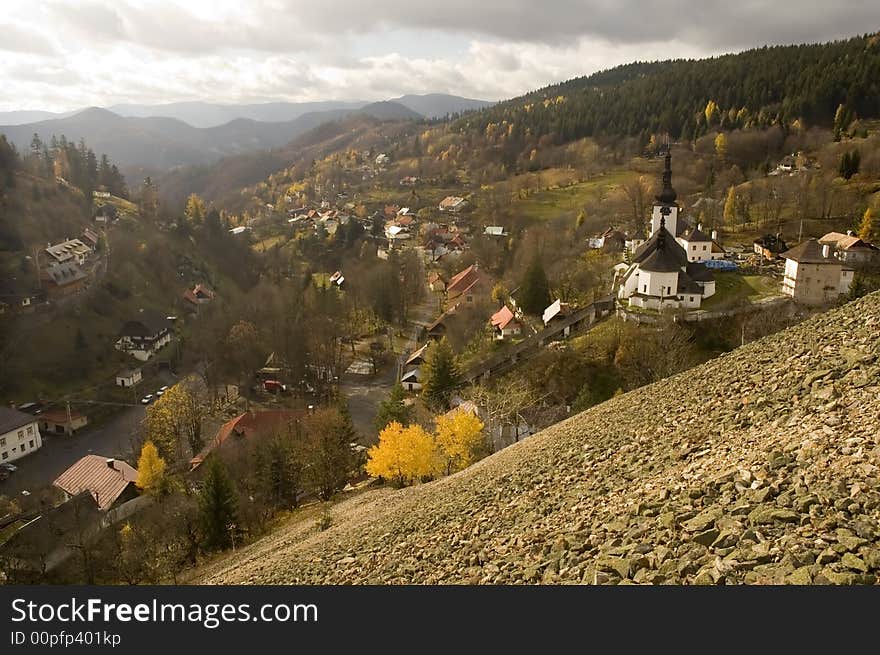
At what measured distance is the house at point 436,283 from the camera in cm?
7031

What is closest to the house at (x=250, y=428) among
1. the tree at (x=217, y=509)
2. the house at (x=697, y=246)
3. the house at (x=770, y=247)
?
the tree at (x=217, y=509)

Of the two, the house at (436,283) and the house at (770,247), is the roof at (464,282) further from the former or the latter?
the house at (770,247)

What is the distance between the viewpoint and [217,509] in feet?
82.0

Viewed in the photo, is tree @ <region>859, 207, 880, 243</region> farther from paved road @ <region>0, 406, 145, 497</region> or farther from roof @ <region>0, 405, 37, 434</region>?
roof @ <region>0, 405, 37, 434</region>

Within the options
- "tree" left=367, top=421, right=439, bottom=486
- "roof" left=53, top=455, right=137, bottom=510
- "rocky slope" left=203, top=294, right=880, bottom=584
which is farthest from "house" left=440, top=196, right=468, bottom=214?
"rocky slope" left=203, top=294, right=880, bottom=584

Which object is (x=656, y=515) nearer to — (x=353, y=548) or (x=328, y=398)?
(x=353, y=548)

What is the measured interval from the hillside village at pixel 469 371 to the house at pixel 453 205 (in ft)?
4.09

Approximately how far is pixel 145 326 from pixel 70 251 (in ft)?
59.3

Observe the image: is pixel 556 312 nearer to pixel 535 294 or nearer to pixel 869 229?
pixel 535 294

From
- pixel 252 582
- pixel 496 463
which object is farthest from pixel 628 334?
pixel 252 582

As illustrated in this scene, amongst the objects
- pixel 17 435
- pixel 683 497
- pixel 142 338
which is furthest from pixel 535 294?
pixel 142 338

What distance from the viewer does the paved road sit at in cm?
3822

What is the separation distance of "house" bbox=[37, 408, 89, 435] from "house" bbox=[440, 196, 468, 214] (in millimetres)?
77446

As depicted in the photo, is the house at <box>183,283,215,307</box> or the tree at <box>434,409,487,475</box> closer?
the tree at <box>434,409,487,475</box>
